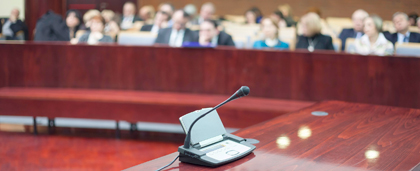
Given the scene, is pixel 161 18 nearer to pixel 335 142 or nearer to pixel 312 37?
pixel 312 37

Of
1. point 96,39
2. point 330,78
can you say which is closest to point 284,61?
point 330,78

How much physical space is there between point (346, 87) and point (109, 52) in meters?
2.24

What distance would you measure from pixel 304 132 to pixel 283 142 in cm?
20

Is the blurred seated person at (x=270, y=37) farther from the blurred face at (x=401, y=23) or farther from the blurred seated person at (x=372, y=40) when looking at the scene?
the blurred face at (x=401, y=23)

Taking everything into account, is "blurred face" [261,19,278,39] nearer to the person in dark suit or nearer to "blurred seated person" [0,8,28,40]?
the person in dark suit

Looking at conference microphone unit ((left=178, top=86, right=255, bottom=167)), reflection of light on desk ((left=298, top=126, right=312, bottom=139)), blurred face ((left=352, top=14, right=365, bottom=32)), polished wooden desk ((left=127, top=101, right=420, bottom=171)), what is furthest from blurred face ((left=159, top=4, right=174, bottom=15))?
conference microphone unit ((left=178, top=86, right=255, bottom=167))

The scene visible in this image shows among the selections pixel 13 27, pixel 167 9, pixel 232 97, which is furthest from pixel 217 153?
pixel 13 27

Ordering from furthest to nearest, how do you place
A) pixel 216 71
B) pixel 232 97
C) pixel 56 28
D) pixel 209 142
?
1. pixel 56 28
2. pixel 216 71
3. pixel 209 142
4. pixel 232 97

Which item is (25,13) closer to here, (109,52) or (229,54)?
(109,52)

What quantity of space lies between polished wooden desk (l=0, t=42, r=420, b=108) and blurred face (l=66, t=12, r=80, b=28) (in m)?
1.46

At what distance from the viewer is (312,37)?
4660 mm

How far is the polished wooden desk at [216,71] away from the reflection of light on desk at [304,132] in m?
1.90

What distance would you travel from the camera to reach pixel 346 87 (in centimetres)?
371

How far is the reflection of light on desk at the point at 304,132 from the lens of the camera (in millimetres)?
1816
